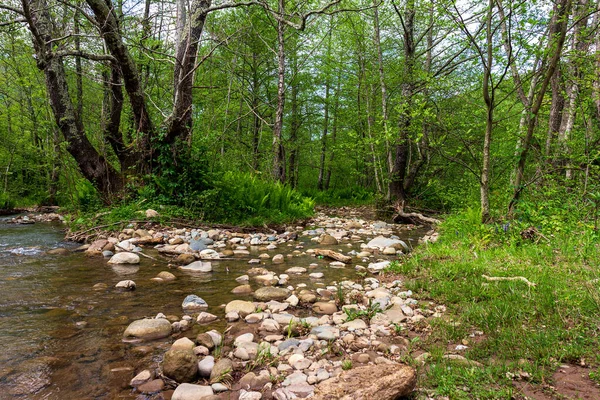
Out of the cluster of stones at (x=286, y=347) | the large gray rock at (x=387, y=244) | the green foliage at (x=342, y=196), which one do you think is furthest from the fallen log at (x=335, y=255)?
the green foliage at (x=342, y=196)

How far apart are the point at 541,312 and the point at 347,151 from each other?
13986 millimetres

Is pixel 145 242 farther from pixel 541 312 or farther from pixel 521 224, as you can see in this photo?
pixel 521 224

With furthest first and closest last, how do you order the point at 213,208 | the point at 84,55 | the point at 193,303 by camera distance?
1. the point at 213,208
2. the point at 84,55
3. the point at 193,303

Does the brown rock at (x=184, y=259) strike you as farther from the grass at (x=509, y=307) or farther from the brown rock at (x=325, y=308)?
the grass at (x=509, y=307)

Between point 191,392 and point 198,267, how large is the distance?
295 cm

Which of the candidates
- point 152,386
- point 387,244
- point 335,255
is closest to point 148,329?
point 152,386

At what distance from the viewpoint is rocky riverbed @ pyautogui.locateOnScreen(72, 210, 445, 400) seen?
1944 mm

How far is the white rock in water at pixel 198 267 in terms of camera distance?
4.70m

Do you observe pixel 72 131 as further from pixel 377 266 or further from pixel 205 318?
pixel 377 266

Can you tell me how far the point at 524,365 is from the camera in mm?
1895

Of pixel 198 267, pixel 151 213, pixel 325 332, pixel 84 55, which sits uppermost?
pixel 84 55

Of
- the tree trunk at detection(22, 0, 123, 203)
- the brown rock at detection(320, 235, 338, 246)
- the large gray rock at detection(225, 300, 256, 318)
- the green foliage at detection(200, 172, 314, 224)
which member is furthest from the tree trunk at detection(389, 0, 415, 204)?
the tree trunk at detection(22, 0, 123, 203)

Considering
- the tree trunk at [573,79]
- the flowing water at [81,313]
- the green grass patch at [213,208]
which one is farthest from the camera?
the green grass patch at [213,208]

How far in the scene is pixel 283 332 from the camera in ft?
9.14
